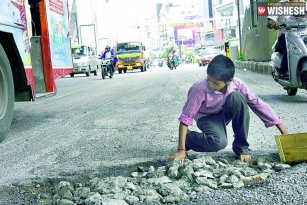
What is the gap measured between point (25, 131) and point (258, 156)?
3.28m

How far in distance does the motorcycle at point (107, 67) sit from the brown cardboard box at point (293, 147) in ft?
59.7

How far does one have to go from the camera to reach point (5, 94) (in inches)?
215

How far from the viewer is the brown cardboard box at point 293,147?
136 inches

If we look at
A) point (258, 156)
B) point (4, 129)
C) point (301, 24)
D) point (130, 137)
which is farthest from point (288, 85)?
point (4, 129)

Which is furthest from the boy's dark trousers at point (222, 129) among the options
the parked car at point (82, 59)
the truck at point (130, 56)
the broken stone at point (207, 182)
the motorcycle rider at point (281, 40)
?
→ the truck at point (130, 56)

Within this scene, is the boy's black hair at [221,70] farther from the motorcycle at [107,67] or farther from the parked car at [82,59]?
the parked car at [82,59]

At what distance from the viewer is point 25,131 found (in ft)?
19.6

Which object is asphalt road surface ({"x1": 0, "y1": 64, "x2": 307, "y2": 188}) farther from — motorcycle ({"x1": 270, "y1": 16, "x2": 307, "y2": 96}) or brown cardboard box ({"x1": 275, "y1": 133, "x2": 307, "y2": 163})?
brown cardboard box ({"x1": 275, "y1": 133, "x2": 307, "y2": 163})

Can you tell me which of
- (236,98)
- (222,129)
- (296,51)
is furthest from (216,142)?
(296,51)

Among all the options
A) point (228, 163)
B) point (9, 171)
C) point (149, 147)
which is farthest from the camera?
point (149, 147)

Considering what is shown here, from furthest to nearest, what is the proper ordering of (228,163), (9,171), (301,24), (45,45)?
(301,24) → (45,45) → (9,171) → (228,163)

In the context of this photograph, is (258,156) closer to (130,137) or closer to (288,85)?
(130,137)

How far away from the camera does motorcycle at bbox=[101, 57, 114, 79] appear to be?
21386 millimetres

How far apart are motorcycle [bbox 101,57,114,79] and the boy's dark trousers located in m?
17.8
